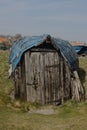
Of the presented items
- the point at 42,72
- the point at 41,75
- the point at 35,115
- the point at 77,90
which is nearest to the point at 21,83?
the point at 41,75

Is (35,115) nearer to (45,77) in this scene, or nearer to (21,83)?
(21,83)

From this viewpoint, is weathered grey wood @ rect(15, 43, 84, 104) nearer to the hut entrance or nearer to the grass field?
the hut entrance

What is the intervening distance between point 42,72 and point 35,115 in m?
2.95

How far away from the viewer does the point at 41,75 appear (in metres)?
16.2

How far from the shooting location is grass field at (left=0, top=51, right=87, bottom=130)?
492 inches

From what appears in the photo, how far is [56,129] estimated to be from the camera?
12.3 meters

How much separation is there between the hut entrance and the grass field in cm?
65

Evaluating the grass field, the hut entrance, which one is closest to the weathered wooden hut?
the hut entrance

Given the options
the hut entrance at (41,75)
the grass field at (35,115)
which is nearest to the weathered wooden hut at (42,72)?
the hut entrance at (41,75)

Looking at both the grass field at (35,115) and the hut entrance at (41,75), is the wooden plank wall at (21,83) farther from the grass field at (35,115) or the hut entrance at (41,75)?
the grass field at (35,115)

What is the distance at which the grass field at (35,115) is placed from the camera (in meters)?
12.5

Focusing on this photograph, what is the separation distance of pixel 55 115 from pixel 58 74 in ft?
9.81

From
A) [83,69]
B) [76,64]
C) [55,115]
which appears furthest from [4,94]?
[83,69]

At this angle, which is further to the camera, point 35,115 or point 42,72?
point 42,72
